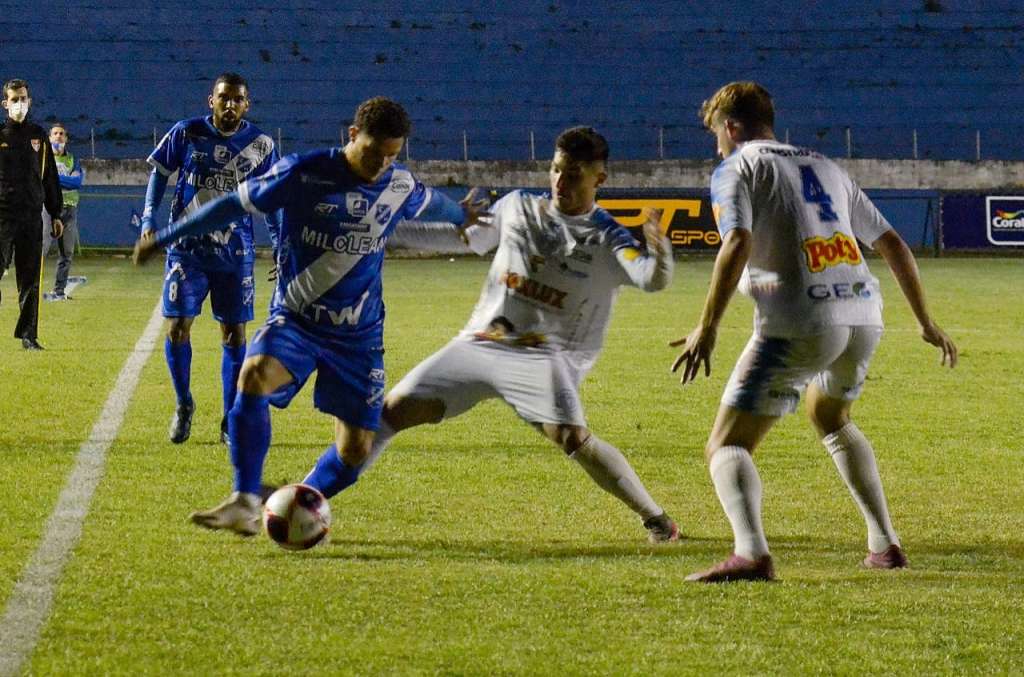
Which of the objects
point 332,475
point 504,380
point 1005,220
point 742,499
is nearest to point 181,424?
point 332,475

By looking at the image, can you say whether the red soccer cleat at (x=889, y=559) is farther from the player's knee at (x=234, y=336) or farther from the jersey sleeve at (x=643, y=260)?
the player's knee at (x=234, y=336)

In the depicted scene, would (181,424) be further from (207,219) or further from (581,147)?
(581,147)

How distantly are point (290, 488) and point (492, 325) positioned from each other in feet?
3.10

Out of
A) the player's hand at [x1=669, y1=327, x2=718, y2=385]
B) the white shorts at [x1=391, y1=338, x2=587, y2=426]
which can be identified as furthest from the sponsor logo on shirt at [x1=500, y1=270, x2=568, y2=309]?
the player's hand at [x1=669, y1=327, x2=718, y2=385]

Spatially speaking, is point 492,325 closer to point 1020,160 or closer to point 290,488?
point 290,488

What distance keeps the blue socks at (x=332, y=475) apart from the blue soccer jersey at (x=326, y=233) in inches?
17.4

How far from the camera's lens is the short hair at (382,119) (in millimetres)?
5645

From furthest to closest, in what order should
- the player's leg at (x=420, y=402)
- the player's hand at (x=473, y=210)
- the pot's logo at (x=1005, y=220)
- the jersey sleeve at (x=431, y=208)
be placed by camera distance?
the pot's logo at (x=1005, y=220)
the player's hand at (x=473, y=210)
the jersey sleeve at (x=431, y=208)
the player's leg at (x=420, y=402)

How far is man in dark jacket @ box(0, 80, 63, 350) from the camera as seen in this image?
1289 cm

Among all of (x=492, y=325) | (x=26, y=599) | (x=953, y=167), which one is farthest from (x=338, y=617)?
(x=953, y=167)

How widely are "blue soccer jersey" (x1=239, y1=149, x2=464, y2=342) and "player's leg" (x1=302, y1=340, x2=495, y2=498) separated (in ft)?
0.76

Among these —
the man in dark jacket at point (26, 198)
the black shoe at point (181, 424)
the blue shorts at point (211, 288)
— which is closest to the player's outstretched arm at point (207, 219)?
the blue shorts at point (211, 288)

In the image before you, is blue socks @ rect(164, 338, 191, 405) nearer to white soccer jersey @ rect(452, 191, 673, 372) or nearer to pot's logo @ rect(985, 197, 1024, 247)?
white soccer jersey @ rect(452, 191, 673, 372)

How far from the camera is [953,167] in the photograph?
99.1ft
